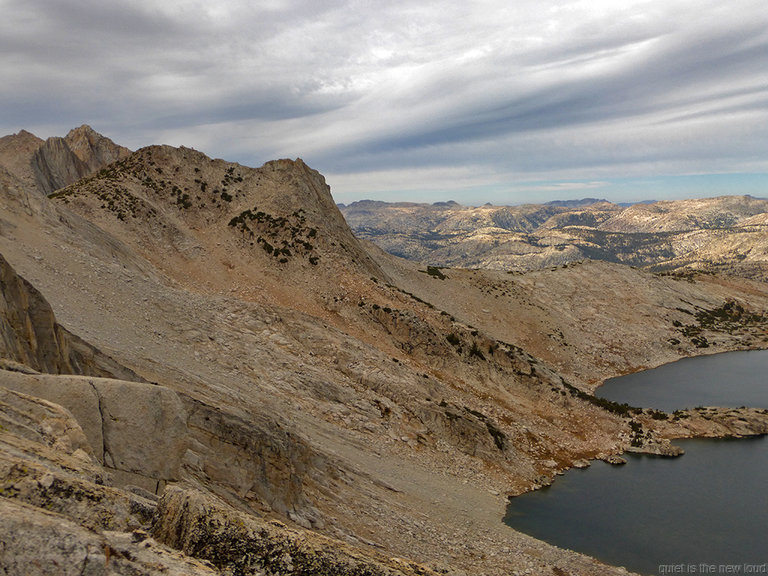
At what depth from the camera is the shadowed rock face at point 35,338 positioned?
709 inches

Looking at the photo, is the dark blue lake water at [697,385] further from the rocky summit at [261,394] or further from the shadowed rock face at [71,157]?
the shadowed rock face at [71,157]

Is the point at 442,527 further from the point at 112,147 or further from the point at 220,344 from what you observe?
the point at 112,147

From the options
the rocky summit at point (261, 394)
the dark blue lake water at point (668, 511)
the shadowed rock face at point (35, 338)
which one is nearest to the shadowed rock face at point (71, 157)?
the rocky summit at point (261, 394)

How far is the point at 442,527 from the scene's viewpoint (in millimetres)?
34750

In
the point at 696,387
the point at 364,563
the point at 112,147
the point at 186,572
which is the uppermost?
the point at 112,147

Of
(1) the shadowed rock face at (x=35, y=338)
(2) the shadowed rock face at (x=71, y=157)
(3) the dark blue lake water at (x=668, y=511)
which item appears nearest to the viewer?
(1) the shadowed rock face at (x=35, y=338)

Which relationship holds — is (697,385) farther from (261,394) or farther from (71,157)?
(71,157)

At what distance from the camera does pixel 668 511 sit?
150 ft

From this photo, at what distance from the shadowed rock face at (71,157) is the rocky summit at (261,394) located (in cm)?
549

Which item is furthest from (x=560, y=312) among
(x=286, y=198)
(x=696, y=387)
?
(x=286, y=198)

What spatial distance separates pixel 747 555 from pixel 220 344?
52.2 metres

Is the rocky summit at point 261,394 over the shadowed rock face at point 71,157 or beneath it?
beneath

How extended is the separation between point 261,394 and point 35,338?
66.4 ft

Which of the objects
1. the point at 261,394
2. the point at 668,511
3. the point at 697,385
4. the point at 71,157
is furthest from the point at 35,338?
the point at 71,157
